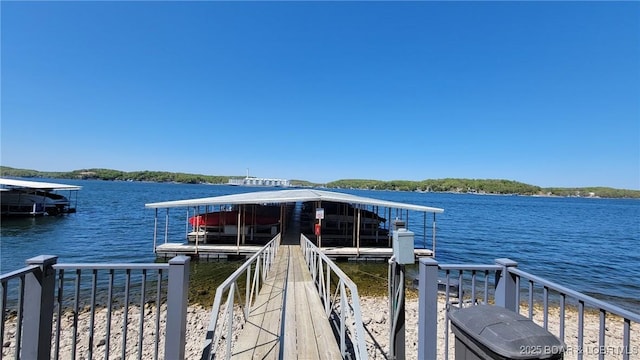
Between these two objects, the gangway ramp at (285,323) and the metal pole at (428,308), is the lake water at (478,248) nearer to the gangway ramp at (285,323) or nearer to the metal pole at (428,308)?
the gangway ramp at (285,323)

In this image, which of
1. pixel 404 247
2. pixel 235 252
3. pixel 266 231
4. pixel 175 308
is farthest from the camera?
pixel 266 231

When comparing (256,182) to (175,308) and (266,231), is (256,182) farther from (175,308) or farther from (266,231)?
(175,308)

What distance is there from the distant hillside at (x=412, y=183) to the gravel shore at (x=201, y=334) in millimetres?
144558

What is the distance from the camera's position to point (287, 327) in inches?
181

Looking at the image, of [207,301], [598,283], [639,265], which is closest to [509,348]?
[207,301]

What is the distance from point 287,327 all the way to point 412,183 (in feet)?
519

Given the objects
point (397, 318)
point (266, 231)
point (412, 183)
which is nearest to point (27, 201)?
point (266, 231)

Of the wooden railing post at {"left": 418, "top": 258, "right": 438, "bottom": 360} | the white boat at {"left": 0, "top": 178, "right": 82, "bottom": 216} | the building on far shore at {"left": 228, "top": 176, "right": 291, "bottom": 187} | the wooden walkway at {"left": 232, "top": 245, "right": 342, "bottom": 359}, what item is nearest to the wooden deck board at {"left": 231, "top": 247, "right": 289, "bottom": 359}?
the wooden walkway at {"left": 232, "top": 245, "right": 342, "bottom": 359}

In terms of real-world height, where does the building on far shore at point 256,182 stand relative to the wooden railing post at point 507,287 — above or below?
above

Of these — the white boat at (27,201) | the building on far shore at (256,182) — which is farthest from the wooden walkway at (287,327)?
the building on far shore at (256,182)

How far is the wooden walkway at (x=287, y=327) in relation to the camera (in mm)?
3770

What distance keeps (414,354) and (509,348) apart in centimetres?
558

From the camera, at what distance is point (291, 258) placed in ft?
35.5

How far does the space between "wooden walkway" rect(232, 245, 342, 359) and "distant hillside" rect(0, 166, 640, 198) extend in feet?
488
